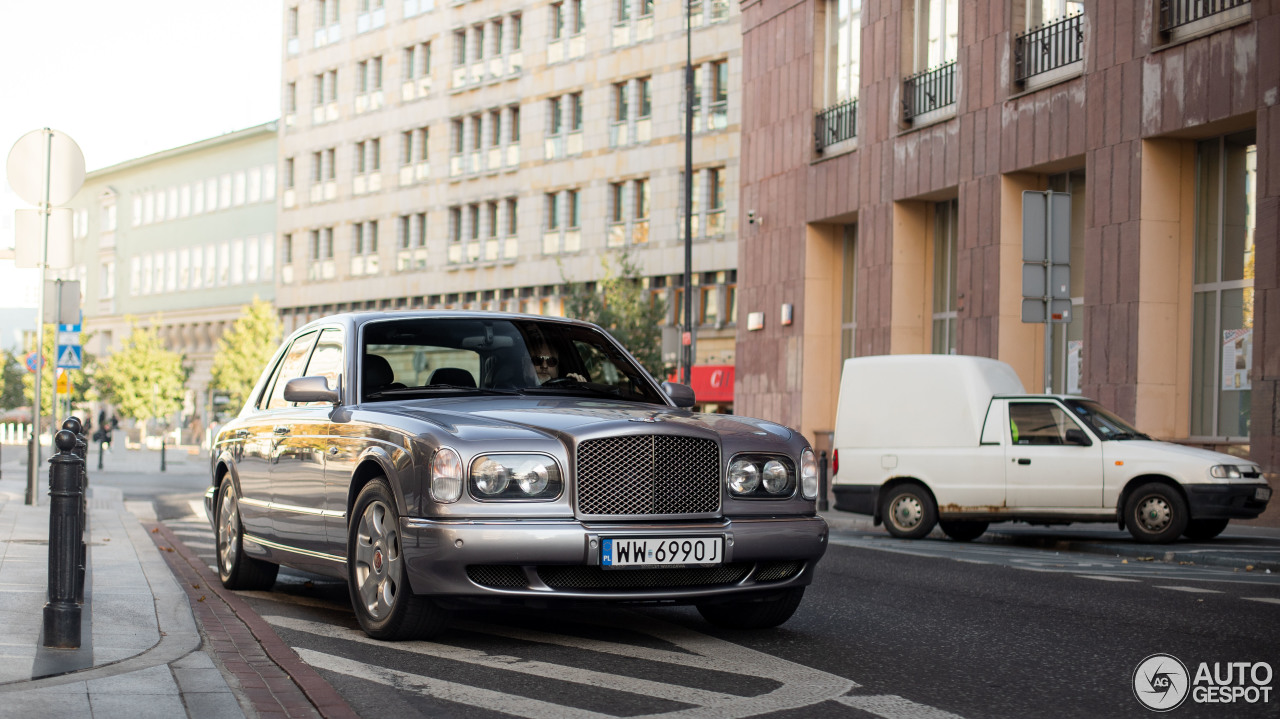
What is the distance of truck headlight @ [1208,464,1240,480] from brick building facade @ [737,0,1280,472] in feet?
14.6

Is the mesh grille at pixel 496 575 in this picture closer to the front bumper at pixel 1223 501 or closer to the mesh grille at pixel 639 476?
the mesh grille at pixel 639 476

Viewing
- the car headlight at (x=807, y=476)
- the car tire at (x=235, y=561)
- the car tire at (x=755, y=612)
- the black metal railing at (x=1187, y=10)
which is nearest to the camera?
the car headlight at (x=807, y=476)

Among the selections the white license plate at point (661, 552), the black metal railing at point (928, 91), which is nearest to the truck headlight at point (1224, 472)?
the white license plate at point (661, 552)

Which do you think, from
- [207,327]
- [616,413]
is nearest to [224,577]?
[616,413]

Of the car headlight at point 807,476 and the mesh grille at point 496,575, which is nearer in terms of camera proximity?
the mesh grille at point 496,575

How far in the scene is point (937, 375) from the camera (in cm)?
1794

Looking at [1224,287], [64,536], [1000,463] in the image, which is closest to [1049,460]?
[1000,463]

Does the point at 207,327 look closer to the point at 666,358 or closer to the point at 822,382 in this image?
the point at 666,358

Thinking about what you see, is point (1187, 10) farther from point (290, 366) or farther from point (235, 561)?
point (235, 561)

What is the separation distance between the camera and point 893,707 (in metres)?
5.97

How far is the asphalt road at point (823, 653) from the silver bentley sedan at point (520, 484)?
0.98 feet

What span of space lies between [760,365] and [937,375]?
682 inches

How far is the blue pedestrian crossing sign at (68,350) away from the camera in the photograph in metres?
24.2

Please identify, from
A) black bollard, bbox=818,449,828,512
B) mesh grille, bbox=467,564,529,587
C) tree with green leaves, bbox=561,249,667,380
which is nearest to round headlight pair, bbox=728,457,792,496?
mesh grille, bbox=467,564,529,587
